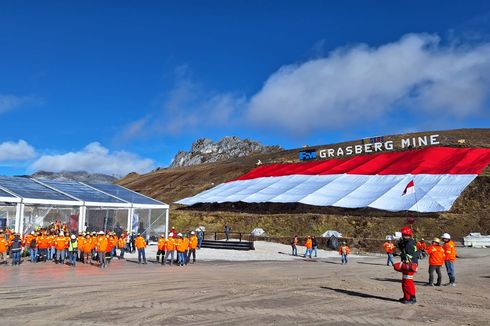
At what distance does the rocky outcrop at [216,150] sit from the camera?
5448 inches

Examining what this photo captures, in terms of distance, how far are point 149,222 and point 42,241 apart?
485 inches

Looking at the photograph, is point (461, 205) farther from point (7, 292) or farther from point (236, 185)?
point (7, 292)

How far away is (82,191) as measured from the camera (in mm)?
32594

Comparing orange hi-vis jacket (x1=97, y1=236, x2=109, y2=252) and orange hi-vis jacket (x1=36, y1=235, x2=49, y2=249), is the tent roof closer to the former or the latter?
orange hi-vis jacket (x1=36, y1=235, x2=49, y2=249)

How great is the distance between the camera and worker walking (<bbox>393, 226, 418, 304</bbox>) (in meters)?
11.9

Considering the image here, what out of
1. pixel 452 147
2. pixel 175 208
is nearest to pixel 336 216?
pixel 452 147

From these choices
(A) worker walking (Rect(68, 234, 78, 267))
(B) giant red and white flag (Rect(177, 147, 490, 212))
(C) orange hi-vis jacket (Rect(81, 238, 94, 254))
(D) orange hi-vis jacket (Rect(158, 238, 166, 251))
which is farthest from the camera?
(B) giant red and white flag (Rect(177, 147, 490, 212))

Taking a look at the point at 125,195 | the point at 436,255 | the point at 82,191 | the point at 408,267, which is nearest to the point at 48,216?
the point at 82,191

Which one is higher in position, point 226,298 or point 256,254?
point 256,254

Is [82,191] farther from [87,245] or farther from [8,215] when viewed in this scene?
[87,245]

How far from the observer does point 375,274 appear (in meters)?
19.6

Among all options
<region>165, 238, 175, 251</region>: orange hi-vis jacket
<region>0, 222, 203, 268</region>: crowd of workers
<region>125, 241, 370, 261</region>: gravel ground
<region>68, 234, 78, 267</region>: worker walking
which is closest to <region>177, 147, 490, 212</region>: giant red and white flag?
<region>125, 241, 370, 261</region>: gravel ground

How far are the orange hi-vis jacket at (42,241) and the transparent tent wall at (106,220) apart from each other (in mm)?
7438

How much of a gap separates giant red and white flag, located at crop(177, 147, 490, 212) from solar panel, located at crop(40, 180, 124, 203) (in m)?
21.0
